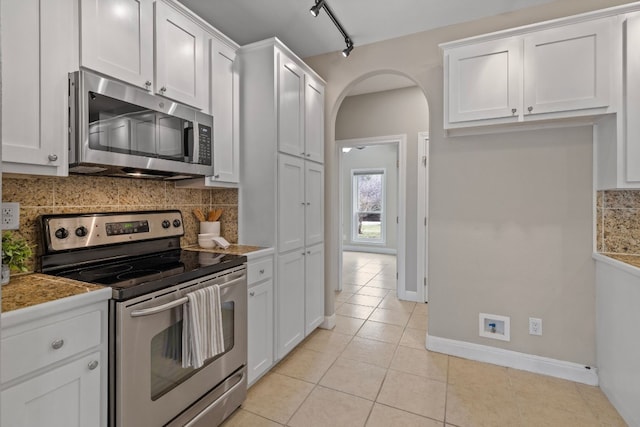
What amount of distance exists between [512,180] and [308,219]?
5.40 ft

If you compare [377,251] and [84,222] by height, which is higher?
[84,222]

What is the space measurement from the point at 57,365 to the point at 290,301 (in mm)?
1581

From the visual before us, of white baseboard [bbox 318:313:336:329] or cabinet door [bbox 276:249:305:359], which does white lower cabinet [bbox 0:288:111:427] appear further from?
white baseboard [bbox 318:313:336:329]

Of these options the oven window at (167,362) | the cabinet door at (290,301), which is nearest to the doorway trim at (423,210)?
the cabinet door at (290,301)

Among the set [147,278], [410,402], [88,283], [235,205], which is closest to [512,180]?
[410,402]

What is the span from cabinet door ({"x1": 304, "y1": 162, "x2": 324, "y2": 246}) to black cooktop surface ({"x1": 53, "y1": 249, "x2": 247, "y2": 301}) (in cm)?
92

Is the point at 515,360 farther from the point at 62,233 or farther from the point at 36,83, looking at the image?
the point at 36,83

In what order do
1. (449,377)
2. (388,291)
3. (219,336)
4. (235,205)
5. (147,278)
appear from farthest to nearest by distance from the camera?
(388,291) → (235,205) → (449,377) → (219,336) → (147,278)

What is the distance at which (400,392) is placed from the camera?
2170mm

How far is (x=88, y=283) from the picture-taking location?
140 centimetres

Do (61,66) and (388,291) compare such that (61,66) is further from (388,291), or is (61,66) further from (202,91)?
(388,291)

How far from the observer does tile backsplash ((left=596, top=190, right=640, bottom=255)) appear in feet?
7.21

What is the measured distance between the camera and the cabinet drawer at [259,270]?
2131 millimetres

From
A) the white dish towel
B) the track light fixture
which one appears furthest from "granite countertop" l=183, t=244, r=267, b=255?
the track light fixture
